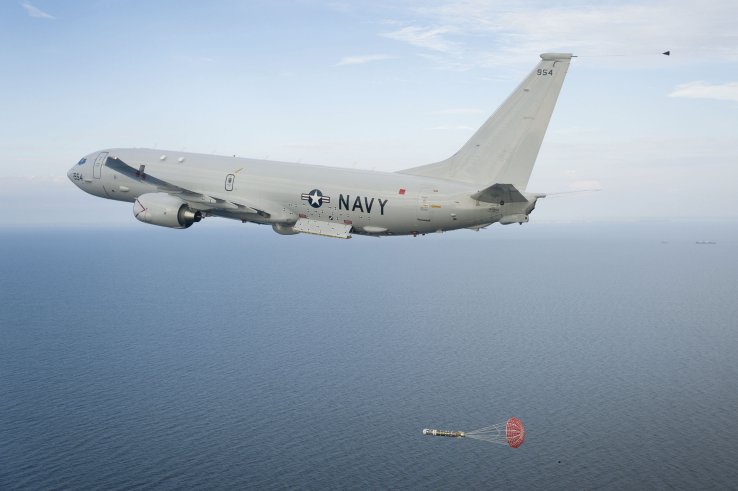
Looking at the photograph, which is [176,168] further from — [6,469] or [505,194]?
[6,469]

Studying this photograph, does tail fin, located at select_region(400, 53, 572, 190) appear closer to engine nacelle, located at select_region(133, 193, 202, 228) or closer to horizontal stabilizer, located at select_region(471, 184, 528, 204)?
horizontal stabilizer, located at select_region(471, 184, 528, 204)

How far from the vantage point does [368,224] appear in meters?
51.9

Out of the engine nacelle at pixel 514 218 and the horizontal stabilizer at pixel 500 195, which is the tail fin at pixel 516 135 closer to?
the horizontal stabilizer at pixel 500 195

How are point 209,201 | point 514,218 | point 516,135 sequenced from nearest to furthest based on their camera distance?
1. point 514,218
2. point 516,135
3. point 209,201

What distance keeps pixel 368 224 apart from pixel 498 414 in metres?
136

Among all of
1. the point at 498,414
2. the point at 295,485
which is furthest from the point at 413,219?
the point at 498,414

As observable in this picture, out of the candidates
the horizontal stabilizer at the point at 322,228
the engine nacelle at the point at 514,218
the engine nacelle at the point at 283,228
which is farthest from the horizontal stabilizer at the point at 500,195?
the engine nacelle at the point at 283,228

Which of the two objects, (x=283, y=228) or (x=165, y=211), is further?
(x=283, y=228)

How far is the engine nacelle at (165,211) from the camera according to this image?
54.4 m

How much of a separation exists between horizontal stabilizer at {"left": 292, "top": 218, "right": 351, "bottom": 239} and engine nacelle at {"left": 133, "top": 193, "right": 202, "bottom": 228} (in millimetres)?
9436

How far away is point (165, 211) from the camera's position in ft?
178

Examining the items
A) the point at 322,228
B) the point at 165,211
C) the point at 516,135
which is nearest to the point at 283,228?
the point at 322,228

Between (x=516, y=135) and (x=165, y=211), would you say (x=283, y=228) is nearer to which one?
(x=165, y=211)

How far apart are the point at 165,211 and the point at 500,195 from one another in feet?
90.7
